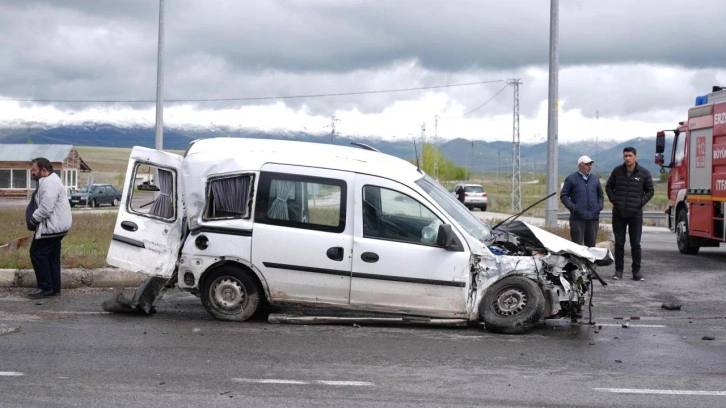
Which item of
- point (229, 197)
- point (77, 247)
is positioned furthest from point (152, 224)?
point (77, 247)

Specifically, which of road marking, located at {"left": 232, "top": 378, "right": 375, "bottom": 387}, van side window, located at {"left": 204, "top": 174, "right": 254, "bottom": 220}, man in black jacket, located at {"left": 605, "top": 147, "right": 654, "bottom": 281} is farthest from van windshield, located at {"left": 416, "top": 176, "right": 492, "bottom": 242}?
man in black jacket, located at {"left": 605, "top": 147, "right": 654, "bottom": 281}

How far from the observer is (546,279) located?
30.2 feet

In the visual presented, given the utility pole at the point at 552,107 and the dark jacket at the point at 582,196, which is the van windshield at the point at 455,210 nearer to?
the dark jacket at the point at 582,196

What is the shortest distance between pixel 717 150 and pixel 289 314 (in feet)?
33.0

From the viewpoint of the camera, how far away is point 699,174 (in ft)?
57.3

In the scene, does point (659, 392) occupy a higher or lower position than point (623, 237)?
lower

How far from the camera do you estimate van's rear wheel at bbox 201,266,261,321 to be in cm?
951

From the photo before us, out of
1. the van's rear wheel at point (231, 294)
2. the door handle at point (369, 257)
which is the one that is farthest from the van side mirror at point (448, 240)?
the van's rear wheel at point (231, 294)

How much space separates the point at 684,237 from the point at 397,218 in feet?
35.6

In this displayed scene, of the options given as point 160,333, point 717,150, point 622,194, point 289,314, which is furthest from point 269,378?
point 717,150

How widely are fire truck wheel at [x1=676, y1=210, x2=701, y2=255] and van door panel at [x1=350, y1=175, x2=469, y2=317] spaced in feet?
34.4

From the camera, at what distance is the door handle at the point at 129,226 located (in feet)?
32.3

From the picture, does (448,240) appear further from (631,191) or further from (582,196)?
(631,191)

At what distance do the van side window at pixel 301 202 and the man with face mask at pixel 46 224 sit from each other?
299cm
